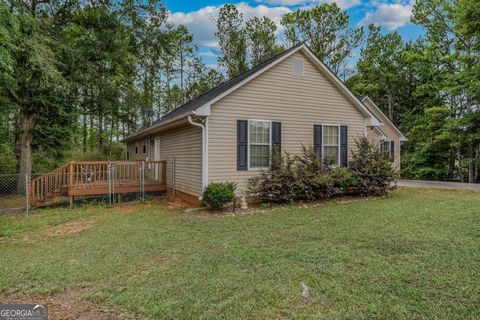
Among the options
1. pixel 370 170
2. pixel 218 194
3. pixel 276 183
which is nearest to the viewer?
pixel 218 194

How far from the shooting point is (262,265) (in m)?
4.10

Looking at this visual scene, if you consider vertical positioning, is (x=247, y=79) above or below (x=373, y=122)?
above

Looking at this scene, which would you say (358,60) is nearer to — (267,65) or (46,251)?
(267,65)

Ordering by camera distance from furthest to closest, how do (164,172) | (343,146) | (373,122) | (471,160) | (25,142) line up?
(471,160) < (25,142) < (373,122) < (164,172) < (343,146)

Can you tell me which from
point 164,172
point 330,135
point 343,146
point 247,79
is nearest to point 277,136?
point 247,79

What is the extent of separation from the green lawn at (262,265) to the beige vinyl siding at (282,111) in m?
2.26

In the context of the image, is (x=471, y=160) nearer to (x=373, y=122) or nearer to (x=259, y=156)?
(x=373, y=122)

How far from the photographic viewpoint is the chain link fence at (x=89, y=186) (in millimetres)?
9117

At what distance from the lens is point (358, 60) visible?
2520cm

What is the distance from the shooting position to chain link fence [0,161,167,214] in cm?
912

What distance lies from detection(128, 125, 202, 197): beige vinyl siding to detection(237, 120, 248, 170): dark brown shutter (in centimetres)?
118

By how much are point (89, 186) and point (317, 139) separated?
782 cm

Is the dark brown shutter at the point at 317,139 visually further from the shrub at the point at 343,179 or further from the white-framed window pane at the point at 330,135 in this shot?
the shrub at the point at 343,179

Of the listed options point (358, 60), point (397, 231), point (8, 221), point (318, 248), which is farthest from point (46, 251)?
point (358, 60)
